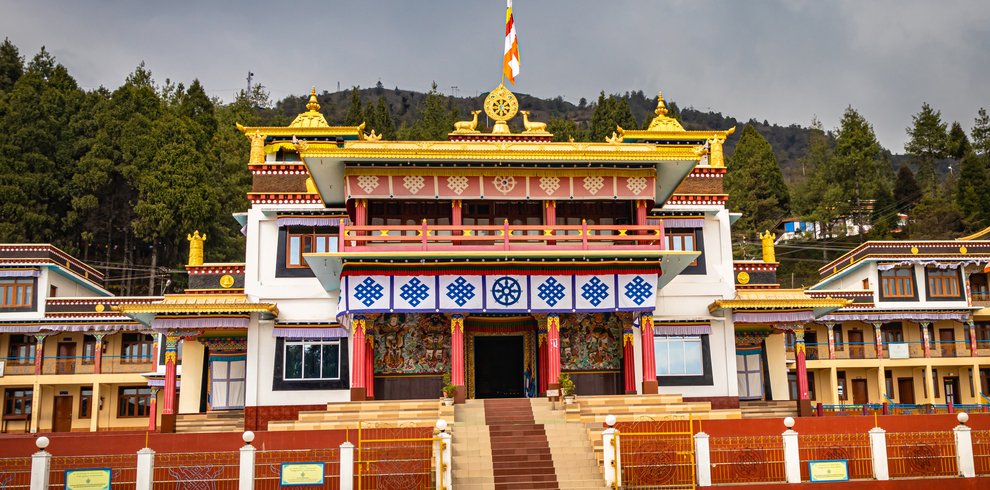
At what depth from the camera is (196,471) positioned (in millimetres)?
18422

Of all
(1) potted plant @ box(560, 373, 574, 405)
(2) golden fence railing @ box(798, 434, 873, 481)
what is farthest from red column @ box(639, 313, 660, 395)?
(2) golden fence railing @ box(798, 434, 873, 481)

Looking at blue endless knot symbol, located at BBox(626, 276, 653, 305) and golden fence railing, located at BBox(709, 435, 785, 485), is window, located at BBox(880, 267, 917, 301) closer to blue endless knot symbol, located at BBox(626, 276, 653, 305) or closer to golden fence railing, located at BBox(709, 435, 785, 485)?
blue endless knot symbol, located at BBox(626, 276, 653, 305)

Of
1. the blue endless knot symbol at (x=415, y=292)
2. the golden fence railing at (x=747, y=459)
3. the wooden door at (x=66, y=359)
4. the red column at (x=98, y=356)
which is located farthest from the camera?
the wooden door at (x=66, y=359)

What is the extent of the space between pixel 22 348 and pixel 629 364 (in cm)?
3132

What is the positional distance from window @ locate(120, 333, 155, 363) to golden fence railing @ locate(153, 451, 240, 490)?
2741 cm

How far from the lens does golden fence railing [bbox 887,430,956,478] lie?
19594 mm

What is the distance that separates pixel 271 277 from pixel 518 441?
12.0 m

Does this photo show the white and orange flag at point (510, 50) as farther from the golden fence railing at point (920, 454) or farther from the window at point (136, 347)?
the window at point (136, 347)

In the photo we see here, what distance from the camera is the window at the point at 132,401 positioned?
145 ft

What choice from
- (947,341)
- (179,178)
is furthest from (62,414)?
(947,341)

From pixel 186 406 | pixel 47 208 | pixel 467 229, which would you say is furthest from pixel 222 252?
pixel 467 229

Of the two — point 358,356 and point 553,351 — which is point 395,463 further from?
point 553,351

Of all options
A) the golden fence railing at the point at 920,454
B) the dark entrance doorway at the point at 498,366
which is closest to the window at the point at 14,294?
the dark entrance doorway at the point at 498,366

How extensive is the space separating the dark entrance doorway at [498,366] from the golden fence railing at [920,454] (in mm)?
11285
